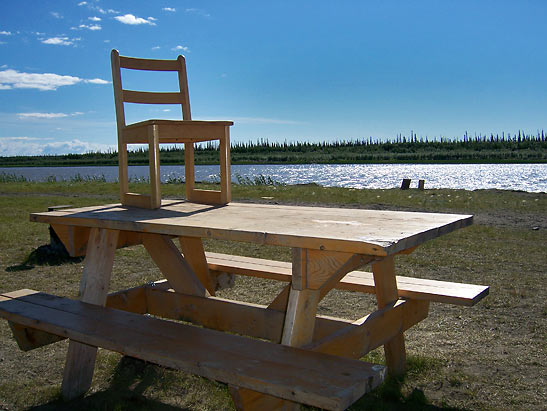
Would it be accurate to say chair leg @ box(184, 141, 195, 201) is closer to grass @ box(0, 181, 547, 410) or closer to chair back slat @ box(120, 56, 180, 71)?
chair back slat @ box(120, 56, 180, 71)

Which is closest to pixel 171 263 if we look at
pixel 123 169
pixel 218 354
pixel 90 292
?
pixel 90 292

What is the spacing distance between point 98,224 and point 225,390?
1.12m

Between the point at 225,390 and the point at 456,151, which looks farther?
the point at 456,151

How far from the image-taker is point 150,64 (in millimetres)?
3807

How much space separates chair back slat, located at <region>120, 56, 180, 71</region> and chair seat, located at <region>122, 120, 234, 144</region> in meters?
0.51

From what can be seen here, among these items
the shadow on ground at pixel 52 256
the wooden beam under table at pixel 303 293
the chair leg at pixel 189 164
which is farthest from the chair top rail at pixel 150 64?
the shadow on ground at pixel 52 256

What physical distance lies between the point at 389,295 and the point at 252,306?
0.78 m

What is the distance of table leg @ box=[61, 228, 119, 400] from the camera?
9.12ft

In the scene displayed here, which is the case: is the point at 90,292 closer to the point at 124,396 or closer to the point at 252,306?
the point at 124,396

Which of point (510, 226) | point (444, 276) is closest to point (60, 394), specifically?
point (444, 276)

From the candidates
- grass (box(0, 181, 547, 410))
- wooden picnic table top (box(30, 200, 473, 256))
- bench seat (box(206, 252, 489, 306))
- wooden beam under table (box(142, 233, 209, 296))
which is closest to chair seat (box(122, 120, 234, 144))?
wooden picnic table top (box(30, 200, 473, 256))

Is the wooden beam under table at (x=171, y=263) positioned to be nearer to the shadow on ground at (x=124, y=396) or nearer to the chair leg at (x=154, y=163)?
the chair leg at (x=154, y=163)

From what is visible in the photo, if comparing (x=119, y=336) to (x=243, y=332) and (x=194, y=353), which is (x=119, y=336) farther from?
(x=243, y=332)

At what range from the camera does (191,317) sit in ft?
10.1
